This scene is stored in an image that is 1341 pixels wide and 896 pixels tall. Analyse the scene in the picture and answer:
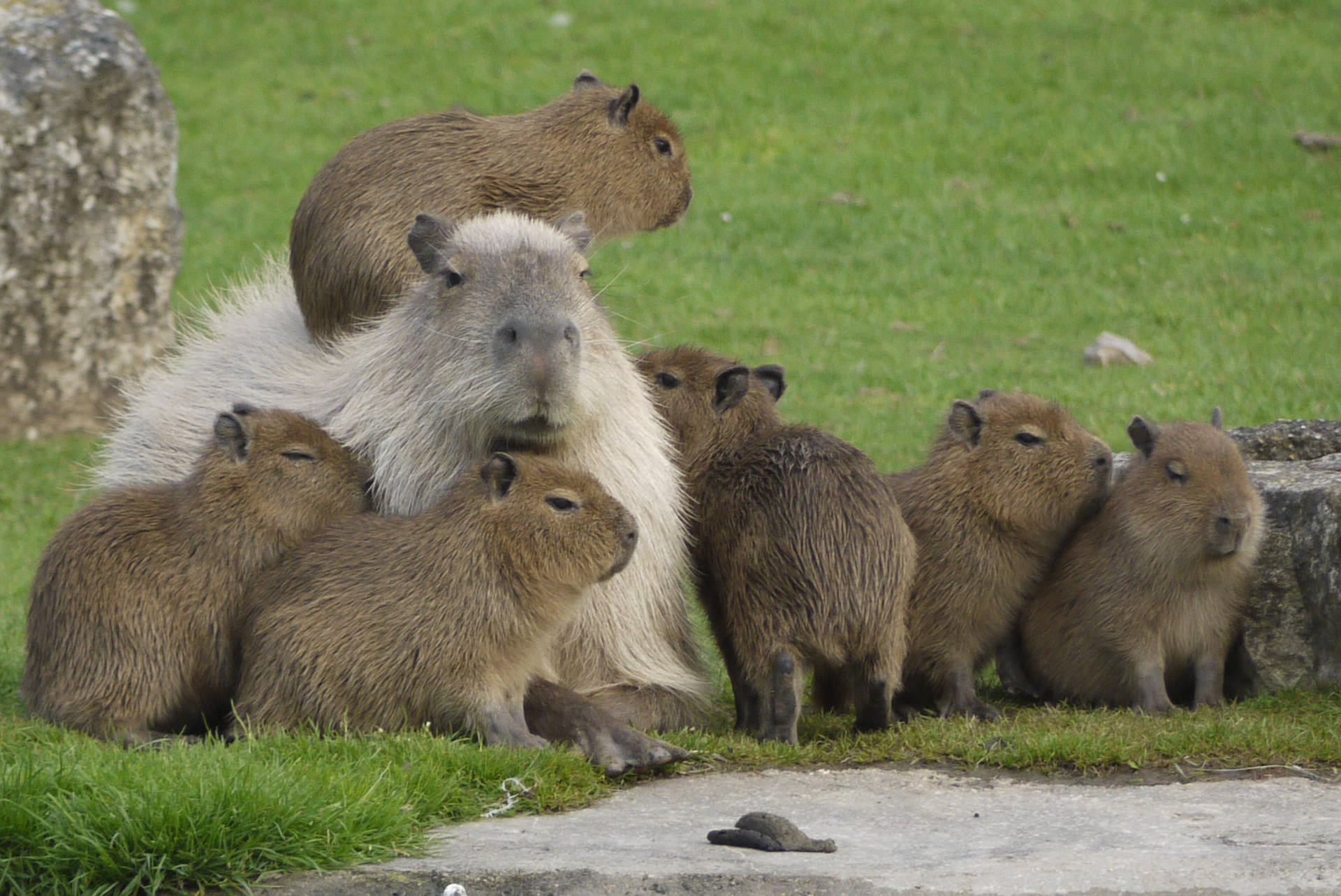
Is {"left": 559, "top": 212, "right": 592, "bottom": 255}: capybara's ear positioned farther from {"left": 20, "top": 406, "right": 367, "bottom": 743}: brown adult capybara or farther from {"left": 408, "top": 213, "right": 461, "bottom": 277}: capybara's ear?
{"left": 20, "top": 406, "right": 367, "bottom": 743}: brown adult capybara

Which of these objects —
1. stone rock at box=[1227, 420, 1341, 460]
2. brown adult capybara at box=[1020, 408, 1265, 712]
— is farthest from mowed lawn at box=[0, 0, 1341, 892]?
stone rock at box=[1227, 420, 1341, 460]

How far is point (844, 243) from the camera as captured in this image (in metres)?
14.6

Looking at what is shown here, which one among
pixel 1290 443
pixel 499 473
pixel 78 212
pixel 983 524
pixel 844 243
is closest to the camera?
pixel 499 473

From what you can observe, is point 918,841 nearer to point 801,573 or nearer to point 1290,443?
point 801,573

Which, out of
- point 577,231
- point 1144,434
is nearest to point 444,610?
point 577,231

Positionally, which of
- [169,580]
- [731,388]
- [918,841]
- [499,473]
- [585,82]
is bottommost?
[918,841]

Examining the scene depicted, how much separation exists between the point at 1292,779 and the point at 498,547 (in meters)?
2.40

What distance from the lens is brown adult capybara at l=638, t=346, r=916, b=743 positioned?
5293 mm

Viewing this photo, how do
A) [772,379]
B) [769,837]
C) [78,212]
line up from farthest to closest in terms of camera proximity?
1. [78,212]
2. [772,379]
3. [769,837]

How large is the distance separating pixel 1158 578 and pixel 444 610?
2.42 metres

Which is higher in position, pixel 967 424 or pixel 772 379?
pixel 772 379

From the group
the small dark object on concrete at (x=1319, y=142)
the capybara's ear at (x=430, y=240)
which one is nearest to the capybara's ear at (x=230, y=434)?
the capybara's ear at (x=430, y=240)

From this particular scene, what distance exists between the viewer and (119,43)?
10.9 m

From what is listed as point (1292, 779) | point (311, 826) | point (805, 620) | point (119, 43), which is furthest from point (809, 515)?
point (119, 43)
